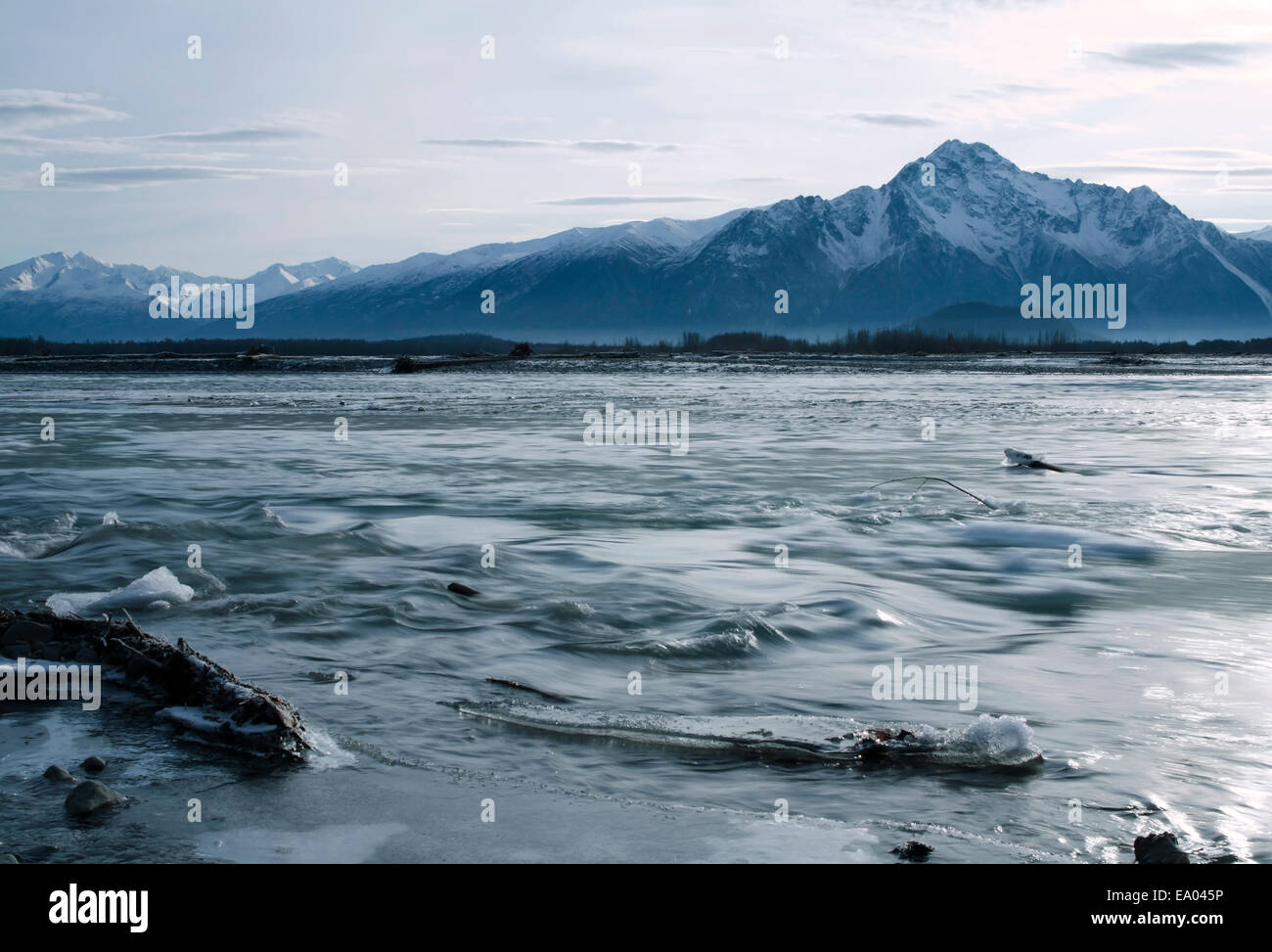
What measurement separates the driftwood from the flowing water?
18cm

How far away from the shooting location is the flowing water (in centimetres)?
586

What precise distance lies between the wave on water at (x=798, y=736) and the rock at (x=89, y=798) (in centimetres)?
243

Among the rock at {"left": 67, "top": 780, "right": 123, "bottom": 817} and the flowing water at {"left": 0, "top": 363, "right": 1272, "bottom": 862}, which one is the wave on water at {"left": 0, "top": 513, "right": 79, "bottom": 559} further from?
the rock at {"left": 67, "top": 780, "right": 123, "bottom": 817}

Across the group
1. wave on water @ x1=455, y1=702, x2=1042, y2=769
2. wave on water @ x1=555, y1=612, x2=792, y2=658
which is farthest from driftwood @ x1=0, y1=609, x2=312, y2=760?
wave on water @ x1=555, y1=612, x2=792, y2=658

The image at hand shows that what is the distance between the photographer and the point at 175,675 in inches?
300

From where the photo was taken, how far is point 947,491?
19.5 meters

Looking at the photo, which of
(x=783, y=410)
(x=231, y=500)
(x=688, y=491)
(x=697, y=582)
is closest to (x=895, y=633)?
(x=697, y=582)

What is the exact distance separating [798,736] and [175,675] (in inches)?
158

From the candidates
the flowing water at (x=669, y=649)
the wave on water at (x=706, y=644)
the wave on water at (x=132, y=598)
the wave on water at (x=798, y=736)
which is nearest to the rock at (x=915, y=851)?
the flowing water at (x=669, y=649)

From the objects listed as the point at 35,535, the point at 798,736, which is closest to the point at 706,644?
the point at 798,736

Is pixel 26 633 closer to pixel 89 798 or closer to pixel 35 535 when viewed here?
pixel 89 798

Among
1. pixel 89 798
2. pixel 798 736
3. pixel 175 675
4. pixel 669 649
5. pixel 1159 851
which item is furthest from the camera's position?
pixel 669 649
